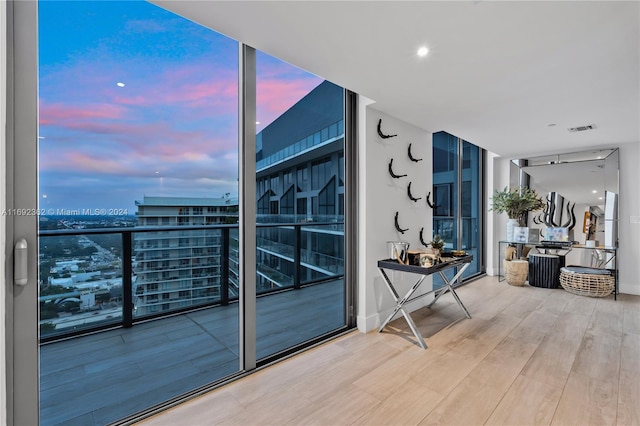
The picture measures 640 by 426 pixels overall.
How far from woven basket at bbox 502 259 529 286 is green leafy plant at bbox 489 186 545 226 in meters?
0.80

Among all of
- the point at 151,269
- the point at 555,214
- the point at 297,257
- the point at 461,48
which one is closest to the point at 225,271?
the point at 151,269

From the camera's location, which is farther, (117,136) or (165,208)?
(165,208)

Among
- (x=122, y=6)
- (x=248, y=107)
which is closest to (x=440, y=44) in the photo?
(x=248, y=107)

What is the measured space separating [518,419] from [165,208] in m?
2.57

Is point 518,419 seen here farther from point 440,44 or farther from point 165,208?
point 165,208

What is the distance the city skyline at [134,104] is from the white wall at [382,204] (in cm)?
100

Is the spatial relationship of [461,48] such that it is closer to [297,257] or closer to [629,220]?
[297,257]

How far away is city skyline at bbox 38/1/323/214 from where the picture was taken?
167 cm

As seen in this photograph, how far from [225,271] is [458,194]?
3.88m

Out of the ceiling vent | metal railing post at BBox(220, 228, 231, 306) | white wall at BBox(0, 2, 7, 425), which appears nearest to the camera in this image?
white wall at BBox(0, 2, 7, 425)

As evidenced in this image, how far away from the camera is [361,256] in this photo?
3.11m

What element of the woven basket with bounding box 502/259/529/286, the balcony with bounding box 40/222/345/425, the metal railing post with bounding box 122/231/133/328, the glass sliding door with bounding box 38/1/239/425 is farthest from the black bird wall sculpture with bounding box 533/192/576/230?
the metal railing post with bounding box 122/231/133/328

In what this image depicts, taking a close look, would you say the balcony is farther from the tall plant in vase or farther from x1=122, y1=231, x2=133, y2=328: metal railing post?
the tall plant in vase

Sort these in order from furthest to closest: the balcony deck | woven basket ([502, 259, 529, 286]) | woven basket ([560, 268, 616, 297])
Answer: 1. woven basket ([502, 259, 529, 286])
2. woven basket ([560, 268, 616, 297])
3. the balcony deck
